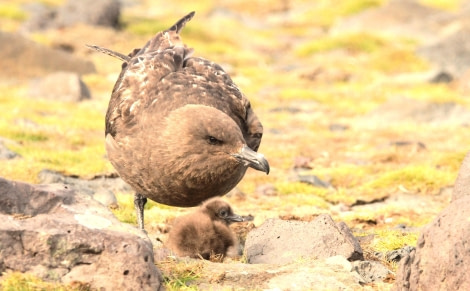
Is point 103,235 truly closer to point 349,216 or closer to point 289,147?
point 349,216

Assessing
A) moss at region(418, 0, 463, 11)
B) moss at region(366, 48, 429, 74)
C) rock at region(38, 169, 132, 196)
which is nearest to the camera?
rock at region(38, 169, 132, 196)

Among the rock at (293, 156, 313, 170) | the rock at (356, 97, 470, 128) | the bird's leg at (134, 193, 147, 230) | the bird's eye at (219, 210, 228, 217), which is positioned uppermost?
the bird's eye at (219, 210, 228, 217)

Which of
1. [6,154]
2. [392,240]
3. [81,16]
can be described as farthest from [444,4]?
[392,240]

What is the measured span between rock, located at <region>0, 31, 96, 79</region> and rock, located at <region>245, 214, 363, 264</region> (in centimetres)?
1745

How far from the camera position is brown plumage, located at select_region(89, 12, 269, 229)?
6801 millimetres

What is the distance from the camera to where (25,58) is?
23656 mm

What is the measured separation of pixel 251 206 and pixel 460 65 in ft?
69.4

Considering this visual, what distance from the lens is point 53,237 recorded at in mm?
5500

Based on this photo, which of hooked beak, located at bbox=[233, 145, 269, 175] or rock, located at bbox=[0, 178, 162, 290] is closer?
rock, located at bbox=[0, 178, 162, 290]

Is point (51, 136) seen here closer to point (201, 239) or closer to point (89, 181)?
point (89, 181)

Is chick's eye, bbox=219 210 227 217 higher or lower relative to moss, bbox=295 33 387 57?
higher

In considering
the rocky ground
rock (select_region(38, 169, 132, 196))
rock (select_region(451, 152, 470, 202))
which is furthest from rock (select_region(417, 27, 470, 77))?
rock (select_region(451, 152, 470, 202))

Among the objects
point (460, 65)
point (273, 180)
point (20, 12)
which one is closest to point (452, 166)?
point (273, 180)

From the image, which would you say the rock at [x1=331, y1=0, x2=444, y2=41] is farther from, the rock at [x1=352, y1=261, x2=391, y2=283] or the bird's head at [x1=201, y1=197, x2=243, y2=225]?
the rock at [x1=352, y1=261, x2=391, y2=283]
